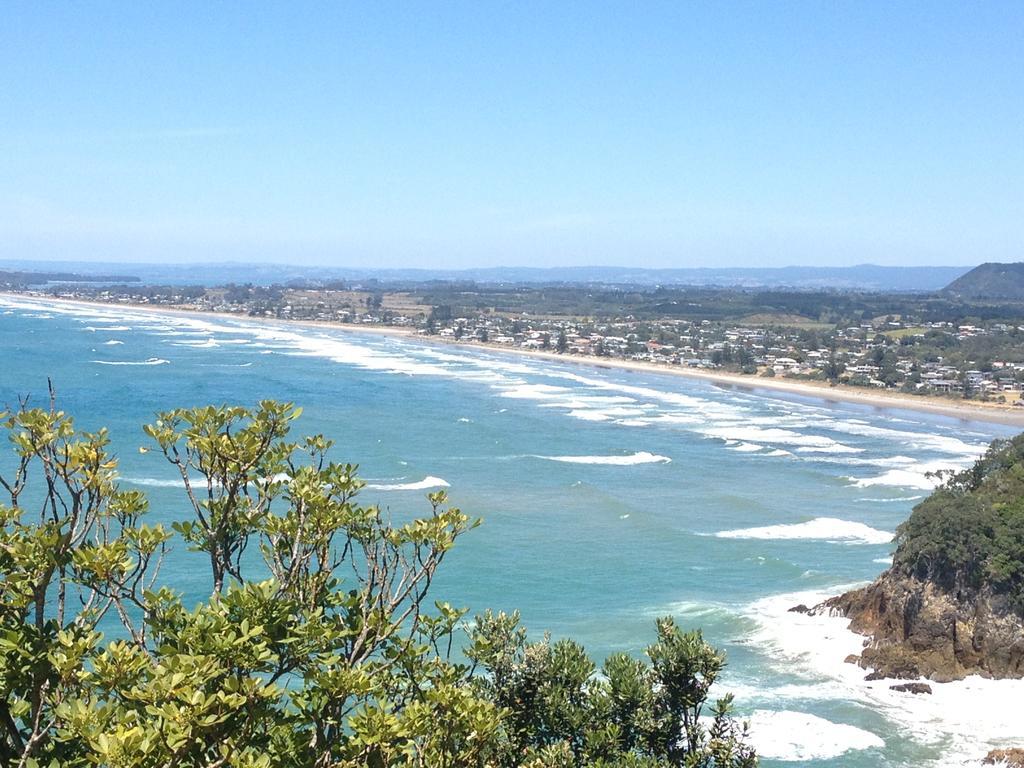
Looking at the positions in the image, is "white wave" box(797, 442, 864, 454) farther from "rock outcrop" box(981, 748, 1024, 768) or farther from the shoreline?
"rock outcrop" box(981, 748, 1024, 768)

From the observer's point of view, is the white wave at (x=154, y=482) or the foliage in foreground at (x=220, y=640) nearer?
the foliage in foreground at (x=220, y=640)

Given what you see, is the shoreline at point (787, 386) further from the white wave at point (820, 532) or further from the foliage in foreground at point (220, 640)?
the foliage in foreground at point (220, 640)

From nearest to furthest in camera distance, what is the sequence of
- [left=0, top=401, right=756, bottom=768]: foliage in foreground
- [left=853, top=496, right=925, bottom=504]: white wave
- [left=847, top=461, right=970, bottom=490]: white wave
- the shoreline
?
[left=0, top=401, right=756, bottom=768]: foliage in foreground < [left=853, top=496, right=925, bottom=504]: white wave < [left=847, top=461, right=970, bottom=490]: white wave < the shoreline

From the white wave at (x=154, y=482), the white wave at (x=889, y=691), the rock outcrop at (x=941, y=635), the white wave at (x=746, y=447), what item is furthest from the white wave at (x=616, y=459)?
the rock outcrop at (x=941, y=635)

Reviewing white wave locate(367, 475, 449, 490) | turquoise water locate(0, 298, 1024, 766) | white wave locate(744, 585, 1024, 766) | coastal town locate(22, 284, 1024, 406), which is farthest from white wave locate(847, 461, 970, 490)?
coastal town locate(22, 284, 1024, 406)

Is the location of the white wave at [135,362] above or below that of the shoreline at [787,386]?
above

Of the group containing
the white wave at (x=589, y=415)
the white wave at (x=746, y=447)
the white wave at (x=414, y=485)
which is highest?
the white wave at (x=589, y=415)
